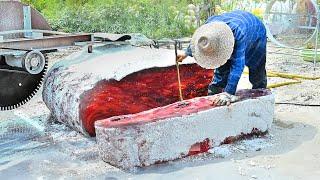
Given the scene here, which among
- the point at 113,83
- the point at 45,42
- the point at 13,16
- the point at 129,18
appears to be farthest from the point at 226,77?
the point at 129,18

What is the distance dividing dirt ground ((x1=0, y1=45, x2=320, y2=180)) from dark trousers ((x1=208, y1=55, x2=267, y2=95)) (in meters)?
0.56

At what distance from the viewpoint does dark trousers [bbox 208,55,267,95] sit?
18.8 feet

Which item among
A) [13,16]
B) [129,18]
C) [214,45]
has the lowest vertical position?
[214,45]

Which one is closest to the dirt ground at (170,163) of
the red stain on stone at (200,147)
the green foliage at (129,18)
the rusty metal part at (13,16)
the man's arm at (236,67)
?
the red stain on stone at (200,147)

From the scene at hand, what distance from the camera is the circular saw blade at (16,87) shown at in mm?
5793

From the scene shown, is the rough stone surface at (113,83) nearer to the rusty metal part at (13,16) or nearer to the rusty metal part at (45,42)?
the rusty metal part at (45,42)

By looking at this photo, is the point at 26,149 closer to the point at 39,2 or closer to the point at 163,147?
the point at 163,147

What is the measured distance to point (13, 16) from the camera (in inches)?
233

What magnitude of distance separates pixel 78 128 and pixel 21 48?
1.09 m

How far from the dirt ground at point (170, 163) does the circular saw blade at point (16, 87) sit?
1.06 feet

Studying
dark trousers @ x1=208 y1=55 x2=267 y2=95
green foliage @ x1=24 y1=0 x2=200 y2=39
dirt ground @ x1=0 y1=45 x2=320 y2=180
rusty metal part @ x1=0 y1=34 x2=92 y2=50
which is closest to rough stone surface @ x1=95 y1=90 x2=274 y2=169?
dirt ground @ x1=0 y1=45 x2=320 y2=180

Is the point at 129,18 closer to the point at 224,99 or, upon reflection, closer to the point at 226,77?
the point at 226,77

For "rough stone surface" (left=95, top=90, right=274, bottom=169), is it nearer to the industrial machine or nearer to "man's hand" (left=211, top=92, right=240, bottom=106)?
"man's hand" (left=211, top=92, right=240, bottom=106)

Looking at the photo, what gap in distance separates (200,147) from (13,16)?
278 cm
